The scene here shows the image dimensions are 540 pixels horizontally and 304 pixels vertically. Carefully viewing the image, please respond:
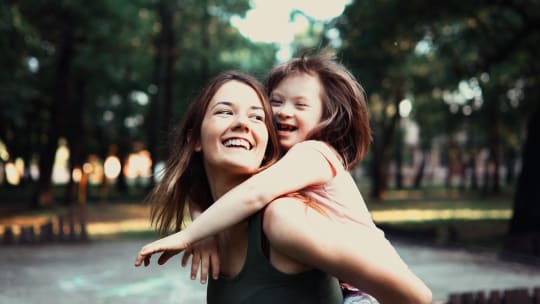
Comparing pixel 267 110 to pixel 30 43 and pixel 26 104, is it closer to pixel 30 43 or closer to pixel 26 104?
pixel 30 43

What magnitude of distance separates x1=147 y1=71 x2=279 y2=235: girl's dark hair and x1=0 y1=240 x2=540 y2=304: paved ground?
7.58 meters

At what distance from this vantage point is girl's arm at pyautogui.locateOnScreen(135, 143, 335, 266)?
161 cm

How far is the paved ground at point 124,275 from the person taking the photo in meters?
9.61

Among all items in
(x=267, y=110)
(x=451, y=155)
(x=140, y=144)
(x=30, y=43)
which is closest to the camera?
(x=267, y=110)

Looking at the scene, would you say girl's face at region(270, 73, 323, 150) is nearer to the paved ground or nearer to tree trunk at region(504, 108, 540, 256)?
the paved ground

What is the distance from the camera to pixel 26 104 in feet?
84.2

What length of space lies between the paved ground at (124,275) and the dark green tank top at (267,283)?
7.85 meters

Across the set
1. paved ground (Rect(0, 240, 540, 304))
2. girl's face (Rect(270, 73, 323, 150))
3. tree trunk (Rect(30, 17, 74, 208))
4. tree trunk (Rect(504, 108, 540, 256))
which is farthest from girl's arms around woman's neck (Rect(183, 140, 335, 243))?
tree trunk (Rect(30, 17, 74, 208))

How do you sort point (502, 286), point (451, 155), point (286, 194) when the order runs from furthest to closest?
point (451, 155), point (502, 286), point (286, 194)

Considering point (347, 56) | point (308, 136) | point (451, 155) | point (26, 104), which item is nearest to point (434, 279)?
point (347, 56)

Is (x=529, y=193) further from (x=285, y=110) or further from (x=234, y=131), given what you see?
(x=234, y=131)

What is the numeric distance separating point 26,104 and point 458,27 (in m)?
17.9

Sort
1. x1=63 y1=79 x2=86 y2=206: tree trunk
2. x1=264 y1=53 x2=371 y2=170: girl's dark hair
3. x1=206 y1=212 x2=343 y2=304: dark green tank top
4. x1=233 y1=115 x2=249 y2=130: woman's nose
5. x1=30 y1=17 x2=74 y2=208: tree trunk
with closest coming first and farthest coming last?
x1=206 y1=212 x2=343 y2=304: dark green tank top
x1=233 y1=115 x2=249 y2=130: woman's nose
x1=264 y1=53 x2=371 y2=170: girl's dark hair
x1=30 y1=17 x2=74 y2=208: tree trunk
x1=63 y1=79 x2=86 y2=206: tree trunk

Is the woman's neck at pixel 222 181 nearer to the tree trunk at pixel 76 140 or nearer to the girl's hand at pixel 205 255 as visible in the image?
the girl's hand at pixel 205 255
